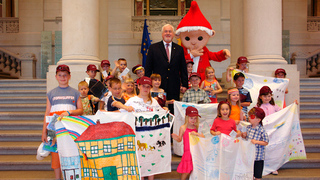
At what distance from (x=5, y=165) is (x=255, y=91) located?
4.94 meters

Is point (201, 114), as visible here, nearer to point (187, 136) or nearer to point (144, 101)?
point (187, 136)

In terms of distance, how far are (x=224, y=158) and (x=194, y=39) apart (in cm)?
335

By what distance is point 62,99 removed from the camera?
171 inches

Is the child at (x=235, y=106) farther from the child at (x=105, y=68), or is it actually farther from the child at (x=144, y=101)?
the child at (x=105, y=68)

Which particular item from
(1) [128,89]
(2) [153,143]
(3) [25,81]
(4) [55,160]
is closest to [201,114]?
(2) [153,143]

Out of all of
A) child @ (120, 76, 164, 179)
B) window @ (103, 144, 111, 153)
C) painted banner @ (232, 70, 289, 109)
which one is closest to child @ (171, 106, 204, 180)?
child @ (120, 76, 164, 179)

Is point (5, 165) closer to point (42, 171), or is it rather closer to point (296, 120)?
point (42, 171)

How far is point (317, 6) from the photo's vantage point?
48.6ft

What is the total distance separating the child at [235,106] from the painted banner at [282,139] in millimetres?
409

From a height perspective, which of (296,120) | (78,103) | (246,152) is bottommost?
(246,152)

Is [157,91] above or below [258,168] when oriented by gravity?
above

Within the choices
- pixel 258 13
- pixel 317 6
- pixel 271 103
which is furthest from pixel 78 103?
pixel 317 6

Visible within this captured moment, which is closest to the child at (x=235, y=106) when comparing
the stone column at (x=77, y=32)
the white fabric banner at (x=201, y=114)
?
the white fabric banner at (x=201, y=114)

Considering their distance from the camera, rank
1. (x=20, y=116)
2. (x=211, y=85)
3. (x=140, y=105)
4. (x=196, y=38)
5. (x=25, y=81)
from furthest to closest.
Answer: (x=25, y=81), (x=20, y=116), (x=196, y=38), (x=211, y=85), (x=140, y=105)
